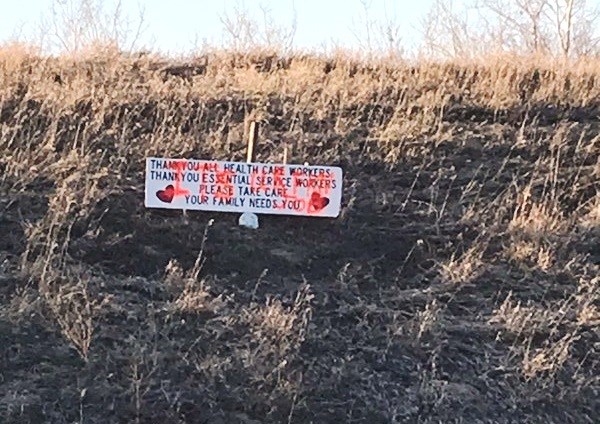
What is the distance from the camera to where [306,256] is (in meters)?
6.44

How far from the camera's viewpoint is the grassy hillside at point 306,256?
513 centimetres

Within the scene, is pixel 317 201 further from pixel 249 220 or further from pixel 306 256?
pixel 249 220

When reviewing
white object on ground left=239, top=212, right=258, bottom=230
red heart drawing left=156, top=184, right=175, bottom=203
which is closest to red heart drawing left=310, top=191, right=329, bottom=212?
white object on ground left=239, top=212, right=258, bottom=230

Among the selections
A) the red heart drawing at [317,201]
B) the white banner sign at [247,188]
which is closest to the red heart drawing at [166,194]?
the white banner sign at [247,188]

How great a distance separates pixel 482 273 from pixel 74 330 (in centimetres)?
265

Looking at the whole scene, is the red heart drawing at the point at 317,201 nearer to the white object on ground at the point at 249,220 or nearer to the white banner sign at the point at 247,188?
the white banner sign at the point at 247,188

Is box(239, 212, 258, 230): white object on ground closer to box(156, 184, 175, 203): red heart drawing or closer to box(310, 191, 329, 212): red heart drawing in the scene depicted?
box(310, 191, 329, 212): red heart drawing

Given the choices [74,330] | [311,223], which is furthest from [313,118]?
[74,330]

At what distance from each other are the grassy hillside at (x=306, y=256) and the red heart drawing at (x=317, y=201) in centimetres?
26

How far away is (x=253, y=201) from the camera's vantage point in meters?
6.46

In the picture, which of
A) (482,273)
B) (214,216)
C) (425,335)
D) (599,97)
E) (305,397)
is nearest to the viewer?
(305,397)

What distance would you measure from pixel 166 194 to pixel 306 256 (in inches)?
40.4

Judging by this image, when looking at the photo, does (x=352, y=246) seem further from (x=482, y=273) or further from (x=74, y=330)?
(x=74, y=330)

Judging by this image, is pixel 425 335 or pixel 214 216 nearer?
pixel 425 335
